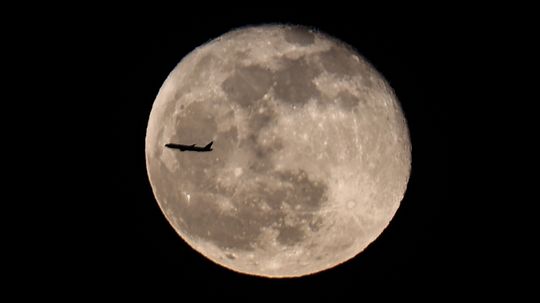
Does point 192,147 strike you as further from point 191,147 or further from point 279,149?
point 279,149

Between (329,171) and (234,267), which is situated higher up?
(329,171)

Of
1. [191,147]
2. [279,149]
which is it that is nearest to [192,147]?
[191,147]

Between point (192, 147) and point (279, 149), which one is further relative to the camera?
point (192, 147)

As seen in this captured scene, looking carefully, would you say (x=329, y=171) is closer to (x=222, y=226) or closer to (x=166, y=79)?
(x=222, y=226)

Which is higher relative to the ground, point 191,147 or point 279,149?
point 279,149

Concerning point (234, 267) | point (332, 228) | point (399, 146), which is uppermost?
point (399, 146)

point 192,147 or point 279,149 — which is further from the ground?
point 279,149

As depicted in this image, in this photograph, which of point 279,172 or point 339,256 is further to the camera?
point 339,256

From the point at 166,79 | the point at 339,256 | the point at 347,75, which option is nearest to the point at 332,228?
the point at 339,256
